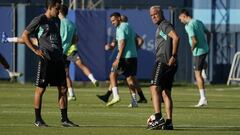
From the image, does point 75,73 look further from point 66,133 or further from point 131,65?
point 66,133

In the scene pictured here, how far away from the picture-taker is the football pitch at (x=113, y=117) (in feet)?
51.8

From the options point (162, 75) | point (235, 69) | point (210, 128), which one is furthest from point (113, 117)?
point (235, 69)

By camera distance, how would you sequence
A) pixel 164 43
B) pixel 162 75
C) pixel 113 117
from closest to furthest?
pixel 162 75 < pixel 164 43 < pixel 113 117

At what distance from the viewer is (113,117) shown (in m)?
19.3

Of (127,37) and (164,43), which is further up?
(164,43)

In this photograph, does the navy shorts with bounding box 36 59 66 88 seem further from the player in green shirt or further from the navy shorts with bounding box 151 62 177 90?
the player in green shirt

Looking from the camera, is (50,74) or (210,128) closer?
(210,128)

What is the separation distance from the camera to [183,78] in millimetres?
41281

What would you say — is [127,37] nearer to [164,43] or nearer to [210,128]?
[164,43]

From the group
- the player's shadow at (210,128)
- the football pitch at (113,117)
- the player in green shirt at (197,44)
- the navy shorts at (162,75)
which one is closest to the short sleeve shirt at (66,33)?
the football pitch at (113,117)

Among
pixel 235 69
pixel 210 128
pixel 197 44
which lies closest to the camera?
pixel 210 128

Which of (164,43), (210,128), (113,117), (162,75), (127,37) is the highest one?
(164,43)

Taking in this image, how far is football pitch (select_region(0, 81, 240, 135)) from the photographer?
15773 millimetres

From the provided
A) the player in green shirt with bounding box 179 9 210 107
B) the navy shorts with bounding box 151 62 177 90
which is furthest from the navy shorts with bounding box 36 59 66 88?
the player in green shirt with bounding box 179 9 210 107
